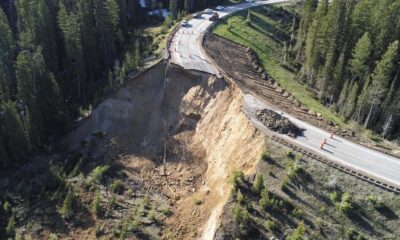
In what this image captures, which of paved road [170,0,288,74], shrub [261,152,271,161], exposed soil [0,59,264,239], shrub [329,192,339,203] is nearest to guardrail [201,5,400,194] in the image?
exposed soil [0,59,264,239]

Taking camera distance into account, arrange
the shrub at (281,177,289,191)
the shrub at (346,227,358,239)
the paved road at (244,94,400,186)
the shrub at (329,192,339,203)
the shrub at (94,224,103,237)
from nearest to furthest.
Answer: the shrub at (346,227,358,239) → the shrub at (329,192,339,203) → the shrub at (281,177,289,191) → the paved road at (244,94,400,186) → the shrub at (94,224,103,237)

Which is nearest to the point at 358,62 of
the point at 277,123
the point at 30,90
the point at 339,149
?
the point at 339,149

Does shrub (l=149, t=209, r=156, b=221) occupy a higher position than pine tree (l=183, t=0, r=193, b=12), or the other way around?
pine tree (l=183, t=0, r=193, b=12)

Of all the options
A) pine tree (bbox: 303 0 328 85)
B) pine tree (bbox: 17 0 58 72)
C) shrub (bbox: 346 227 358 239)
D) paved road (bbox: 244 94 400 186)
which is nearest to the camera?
shrub (bbox: 346 227 358 239)

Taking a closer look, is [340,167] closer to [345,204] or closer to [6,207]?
[345,204]

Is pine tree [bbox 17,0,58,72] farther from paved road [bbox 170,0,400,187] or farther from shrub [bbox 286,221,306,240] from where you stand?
shrub [bbox 286,221,306,240]

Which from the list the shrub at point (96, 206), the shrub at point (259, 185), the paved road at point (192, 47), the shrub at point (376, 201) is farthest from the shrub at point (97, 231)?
the shrub at point (376, 201)
